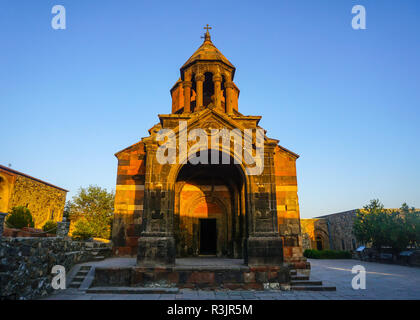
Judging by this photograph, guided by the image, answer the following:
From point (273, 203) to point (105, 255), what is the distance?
8.02 meters

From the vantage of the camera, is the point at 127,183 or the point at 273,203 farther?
the point at 127,183

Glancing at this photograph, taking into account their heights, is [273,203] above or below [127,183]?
below

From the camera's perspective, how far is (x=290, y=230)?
11555mm

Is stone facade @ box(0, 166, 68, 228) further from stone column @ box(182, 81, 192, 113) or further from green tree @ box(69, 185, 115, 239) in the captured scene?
stone column @ box(182, 81, 192, 113)

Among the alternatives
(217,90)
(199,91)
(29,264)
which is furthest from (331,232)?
(29,264)

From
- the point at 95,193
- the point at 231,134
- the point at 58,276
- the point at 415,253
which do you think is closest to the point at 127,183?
the point at 58,276

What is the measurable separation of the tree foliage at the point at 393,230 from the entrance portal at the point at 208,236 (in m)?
13.9

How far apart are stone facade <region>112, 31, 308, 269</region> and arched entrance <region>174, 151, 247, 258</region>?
0.15 feet

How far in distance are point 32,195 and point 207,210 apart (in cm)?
1822

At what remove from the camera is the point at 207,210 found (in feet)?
41.8

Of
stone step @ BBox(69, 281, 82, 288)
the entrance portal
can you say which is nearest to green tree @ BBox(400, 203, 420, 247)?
the entrance portal

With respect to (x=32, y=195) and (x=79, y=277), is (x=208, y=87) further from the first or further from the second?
(x=32, y=195)
